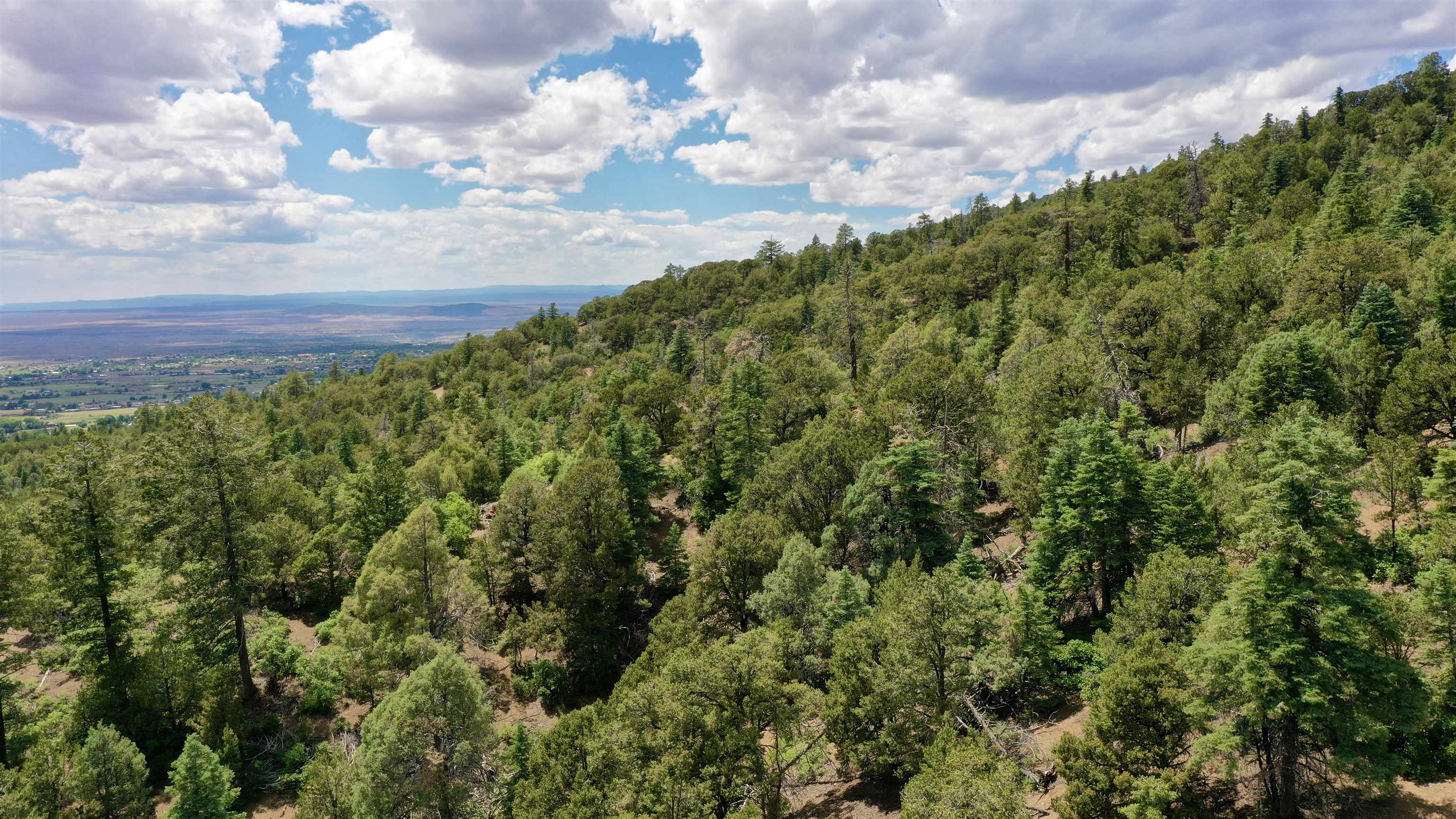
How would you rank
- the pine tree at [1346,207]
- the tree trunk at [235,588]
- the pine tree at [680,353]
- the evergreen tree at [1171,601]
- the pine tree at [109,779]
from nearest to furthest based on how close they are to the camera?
1. the evergreen tree at [1171,601]
2. the pine tree at [109,779]
3. the tree trunk at [235,588]
4. the pine tree at [1346,207]
5. the pine tree at [680,353]

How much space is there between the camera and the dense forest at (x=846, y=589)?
16.7 metres

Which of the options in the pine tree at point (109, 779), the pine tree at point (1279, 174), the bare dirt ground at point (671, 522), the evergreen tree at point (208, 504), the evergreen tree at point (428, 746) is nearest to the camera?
the evergreen tree at point (428, 746)

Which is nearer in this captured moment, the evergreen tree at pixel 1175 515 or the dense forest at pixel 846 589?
the dense forest at pixel 846 589

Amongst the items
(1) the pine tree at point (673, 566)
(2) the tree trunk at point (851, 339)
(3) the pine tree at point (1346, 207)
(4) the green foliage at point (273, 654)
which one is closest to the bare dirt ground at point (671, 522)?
(1) the pine tree at point (673, 566)

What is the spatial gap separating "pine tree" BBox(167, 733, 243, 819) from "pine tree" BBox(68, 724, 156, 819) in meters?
1.89

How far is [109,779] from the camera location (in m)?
23.3

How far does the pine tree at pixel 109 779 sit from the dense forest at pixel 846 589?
0.36ft

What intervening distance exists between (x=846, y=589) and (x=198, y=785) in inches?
973

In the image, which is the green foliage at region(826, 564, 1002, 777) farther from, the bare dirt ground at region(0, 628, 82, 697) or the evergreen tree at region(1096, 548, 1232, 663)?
the bare dirt ground at region(0, 628, 82, 697)

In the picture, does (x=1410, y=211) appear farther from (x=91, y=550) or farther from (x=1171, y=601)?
(x=91, y=550)

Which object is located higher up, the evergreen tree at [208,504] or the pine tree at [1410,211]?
the pine tree at [1410,211]

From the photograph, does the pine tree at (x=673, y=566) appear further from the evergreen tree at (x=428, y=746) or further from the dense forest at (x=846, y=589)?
the evergreen tree at (x=428, y=746)

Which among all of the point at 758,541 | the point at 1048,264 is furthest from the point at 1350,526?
the point at 1048,264

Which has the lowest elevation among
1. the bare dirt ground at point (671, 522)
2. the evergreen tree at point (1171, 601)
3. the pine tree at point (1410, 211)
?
the bare dirt ground at point (671, 522)
